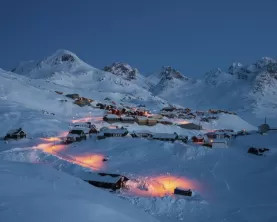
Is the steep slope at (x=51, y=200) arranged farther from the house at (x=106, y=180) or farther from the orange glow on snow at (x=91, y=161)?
the orange glow on snow at (x=91, y=161)

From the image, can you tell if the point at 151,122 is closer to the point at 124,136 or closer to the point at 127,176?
the point at 124,136

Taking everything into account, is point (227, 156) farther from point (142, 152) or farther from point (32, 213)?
point (32, 213)

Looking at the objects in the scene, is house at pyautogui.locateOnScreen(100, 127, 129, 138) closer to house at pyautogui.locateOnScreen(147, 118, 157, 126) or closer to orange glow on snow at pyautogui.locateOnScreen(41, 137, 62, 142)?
orange glow on snow at pyautogui.locateOnScreen(41, 137, 62, 142)

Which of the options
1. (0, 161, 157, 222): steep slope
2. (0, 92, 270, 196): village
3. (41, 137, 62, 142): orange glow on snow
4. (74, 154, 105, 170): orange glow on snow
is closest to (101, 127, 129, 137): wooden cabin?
(0, 92, 270, 196): village

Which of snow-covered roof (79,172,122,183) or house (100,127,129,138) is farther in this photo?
house (100,127,129,138)

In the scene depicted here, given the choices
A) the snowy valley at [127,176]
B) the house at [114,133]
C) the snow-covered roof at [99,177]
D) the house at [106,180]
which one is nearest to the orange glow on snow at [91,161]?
the snowy valley at [127,176]
